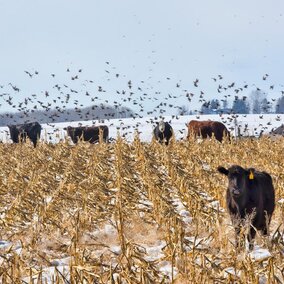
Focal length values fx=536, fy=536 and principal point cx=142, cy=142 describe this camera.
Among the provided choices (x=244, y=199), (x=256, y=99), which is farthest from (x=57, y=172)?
(x=256, y=99)

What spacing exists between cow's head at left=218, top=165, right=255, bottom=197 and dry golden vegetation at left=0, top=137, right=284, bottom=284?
1.78ft

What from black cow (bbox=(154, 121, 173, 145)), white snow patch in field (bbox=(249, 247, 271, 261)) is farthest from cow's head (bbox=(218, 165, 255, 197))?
black cow (bbox=(154, 121, 173, 145))

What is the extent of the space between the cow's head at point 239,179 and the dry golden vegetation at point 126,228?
54cm

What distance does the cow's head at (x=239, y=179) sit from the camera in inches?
316

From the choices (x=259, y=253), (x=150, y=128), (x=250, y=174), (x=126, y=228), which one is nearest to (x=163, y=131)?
(x=250, y=174)

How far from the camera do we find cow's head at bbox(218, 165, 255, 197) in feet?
26.3

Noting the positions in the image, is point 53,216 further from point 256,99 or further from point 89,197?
point 256,99

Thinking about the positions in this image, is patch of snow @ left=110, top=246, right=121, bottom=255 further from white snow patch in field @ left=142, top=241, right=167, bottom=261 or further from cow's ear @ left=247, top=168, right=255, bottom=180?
cow's ear @ left=247, top=168, right=255, bottom=180

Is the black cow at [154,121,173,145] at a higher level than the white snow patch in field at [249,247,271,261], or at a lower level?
higher

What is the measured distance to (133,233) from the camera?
8.03 m

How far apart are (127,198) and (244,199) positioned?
2.34 meters

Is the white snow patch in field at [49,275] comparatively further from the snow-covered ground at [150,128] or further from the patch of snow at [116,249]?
the snow-covered ground at [150,128]

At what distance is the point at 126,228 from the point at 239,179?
188 cm

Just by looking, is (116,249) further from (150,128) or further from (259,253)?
(150,128)
